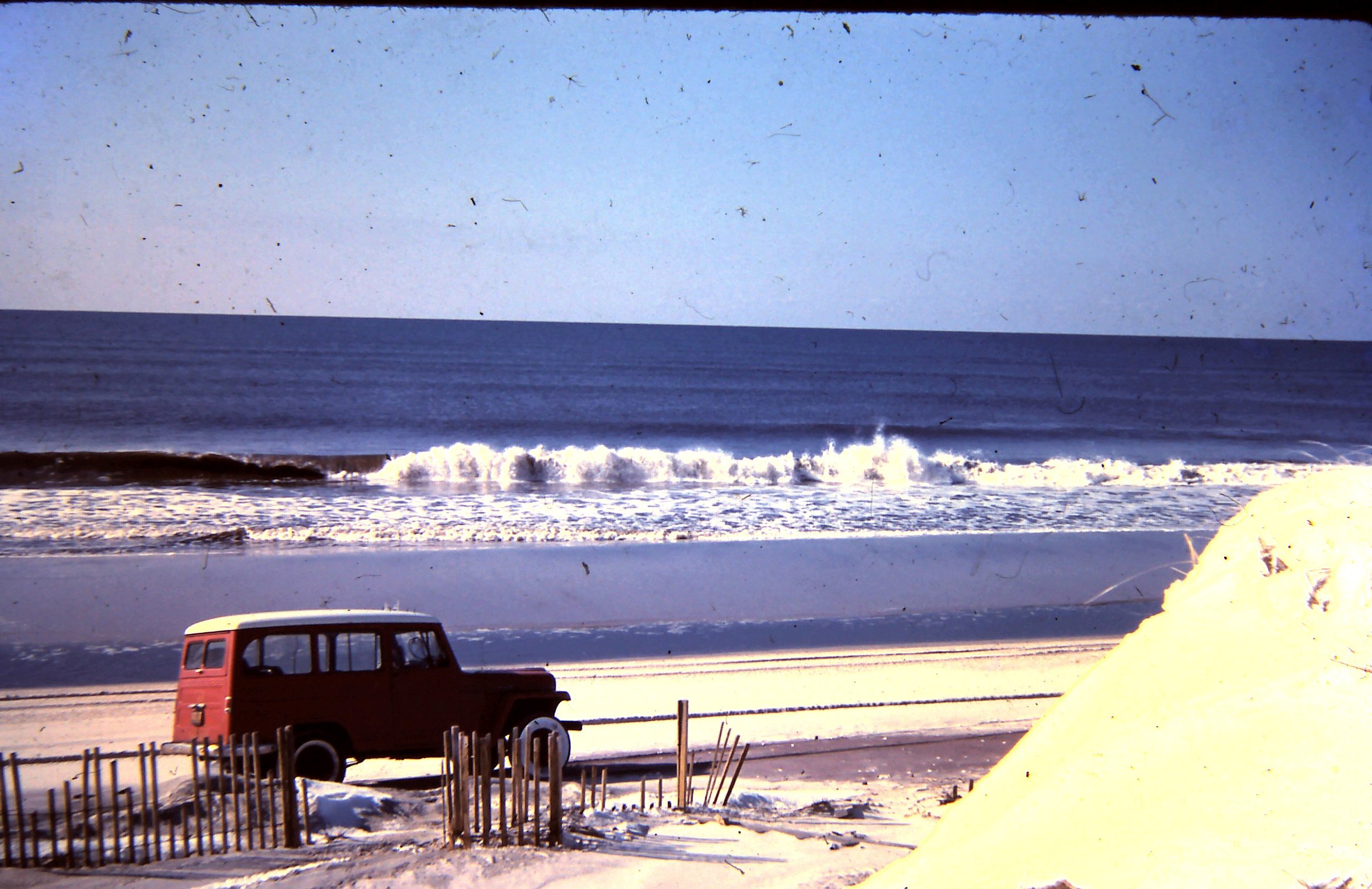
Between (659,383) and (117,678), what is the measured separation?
146ft

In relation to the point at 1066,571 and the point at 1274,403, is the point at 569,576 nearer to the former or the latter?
the point at 1066,571

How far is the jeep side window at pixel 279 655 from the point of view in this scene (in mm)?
7418

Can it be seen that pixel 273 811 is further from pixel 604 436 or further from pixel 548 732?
pixel 604 436

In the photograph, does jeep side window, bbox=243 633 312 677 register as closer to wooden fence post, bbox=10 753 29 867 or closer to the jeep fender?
the jeep fender

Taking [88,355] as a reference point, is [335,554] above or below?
below

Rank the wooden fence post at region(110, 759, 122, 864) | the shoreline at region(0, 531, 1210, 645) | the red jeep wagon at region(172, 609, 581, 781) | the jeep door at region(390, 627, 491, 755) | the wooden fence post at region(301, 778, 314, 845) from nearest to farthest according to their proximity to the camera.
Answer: the wooden fence post at region(110, 759, 122, 864), the wooden fence post at region(301, 778, 314, 845), the red jeep wagon at region(172, 609, 581, 781), the jeep door at region(390, 627, 491, 755), the shoreline at region(0, 531, 1210, 645)

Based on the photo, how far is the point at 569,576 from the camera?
15.1 m

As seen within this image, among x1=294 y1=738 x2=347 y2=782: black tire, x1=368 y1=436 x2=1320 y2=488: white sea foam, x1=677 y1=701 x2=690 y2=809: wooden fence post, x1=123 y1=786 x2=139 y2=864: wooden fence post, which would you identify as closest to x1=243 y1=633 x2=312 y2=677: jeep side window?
x1=294 y1=738 x2=347 y2=782: black tire

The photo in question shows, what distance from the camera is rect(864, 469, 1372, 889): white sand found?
2.40 meters

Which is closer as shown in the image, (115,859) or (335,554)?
(115,859)

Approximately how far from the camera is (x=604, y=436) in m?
38.5

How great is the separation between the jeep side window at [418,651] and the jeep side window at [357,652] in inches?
6.0

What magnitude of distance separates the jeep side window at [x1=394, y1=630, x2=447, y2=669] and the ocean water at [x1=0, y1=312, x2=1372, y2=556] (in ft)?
21.5

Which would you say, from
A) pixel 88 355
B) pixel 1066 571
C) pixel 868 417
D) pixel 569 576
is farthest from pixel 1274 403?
pixel 88 355
